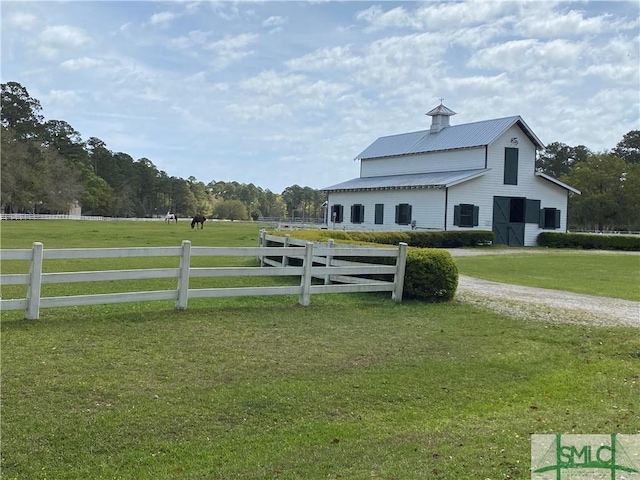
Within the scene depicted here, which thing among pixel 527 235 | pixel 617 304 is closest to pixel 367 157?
pixel 527 235

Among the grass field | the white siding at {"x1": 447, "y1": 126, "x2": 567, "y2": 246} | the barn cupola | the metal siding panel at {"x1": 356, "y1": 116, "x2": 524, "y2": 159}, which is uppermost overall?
the barn cupola

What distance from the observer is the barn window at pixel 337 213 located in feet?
137

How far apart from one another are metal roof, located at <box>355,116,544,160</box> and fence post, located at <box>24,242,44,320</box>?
102 ft

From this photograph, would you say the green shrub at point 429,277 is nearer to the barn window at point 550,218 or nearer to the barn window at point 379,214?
the barn window at point 379,214

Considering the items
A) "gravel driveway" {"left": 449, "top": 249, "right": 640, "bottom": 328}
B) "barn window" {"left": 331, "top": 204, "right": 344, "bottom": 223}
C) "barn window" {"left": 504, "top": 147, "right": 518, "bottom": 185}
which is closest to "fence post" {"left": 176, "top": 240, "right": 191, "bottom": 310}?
"gravel driveway" {"left": 449, "top": 249, "right": 640, "bottom": 328}

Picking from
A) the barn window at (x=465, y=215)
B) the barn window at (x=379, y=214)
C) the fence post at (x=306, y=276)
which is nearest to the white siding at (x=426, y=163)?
the barn window at (x=465, y=215)

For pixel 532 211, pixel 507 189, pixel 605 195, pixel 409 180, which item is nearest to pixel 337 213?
pixel 409 180

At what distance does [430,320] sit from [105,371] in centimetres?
525

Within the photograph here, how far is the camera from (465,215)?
109 ft

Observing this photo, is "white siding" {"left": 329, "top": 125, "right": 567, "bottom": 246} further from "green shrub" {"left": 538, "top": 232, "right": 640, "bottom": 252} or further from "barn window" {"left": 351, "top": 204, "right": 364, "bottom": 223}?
"green shrub" {"left": 538, "top": 232, "right": 640, "bottom": 252}

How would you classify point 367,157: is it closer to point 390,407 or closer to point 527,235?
point 527,235

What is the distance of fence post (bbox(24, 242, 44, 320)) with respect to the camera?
7141 mm

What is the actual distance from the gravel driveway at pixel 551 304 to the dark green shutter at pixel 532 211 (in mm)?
22656

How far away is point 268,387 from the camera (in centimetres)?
543
